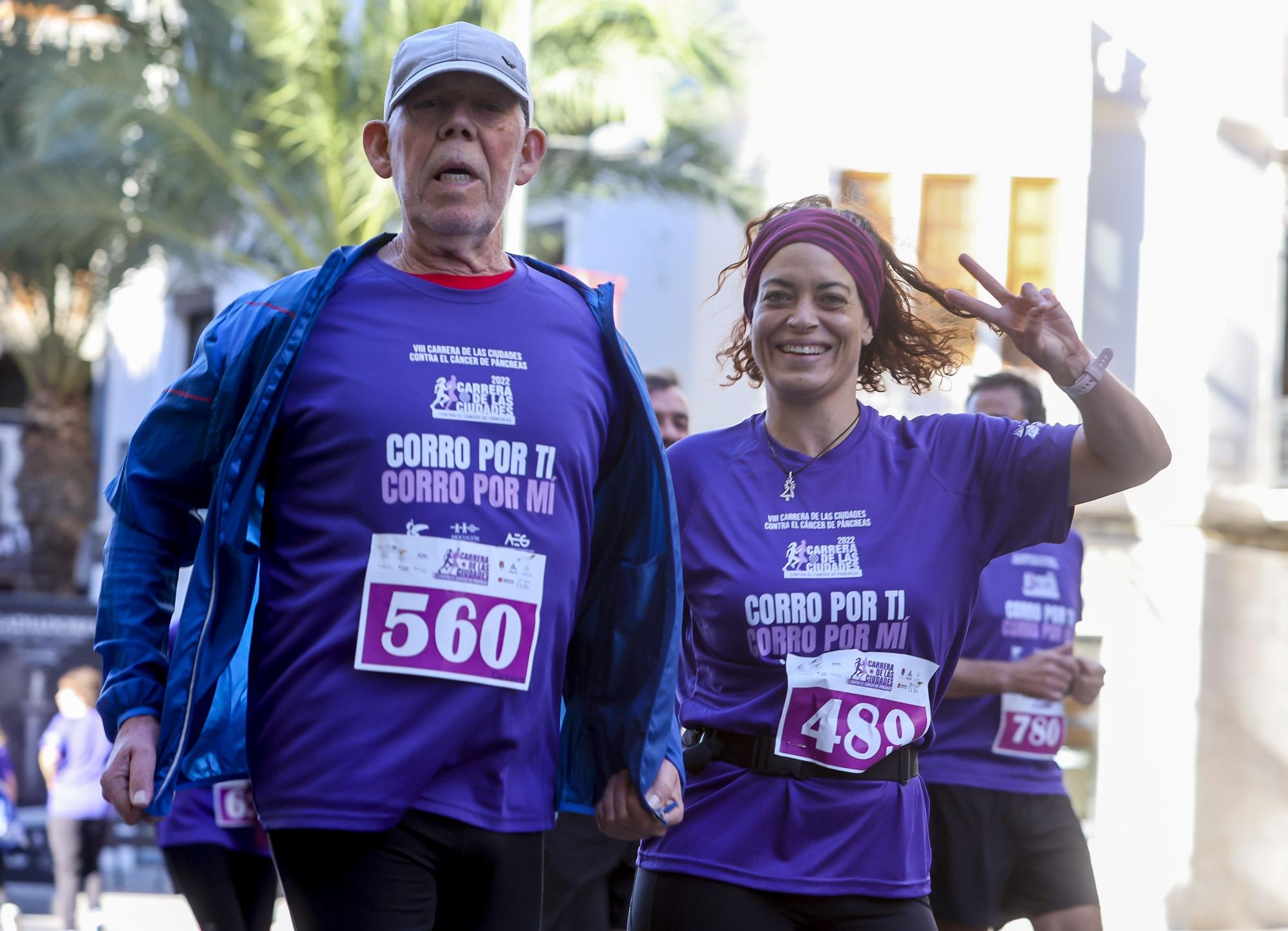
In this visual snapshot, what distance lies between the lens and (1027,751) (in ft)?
19.3

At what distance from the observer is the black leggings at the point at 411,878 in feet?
9.10

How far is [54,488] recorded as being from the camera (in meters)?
22.1

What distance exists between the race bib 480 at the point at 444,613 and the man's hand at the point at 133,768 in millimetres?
340

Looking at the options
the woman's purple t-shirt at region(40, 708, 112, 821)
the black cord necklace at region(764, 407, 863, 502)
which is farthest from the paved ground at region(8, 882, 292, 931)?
the black cord necklace at region(764, 407, 863, 502)

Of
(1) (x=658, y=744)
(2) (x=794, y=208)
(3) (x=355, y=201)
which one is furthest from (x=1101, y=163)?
(1) (x=658, y=744)

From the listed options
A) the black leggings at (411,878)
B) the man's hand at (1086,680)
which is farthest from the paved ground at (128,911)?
the black leggings at (411,878)

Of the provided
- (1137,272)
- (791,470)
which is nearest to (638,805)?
(791,470)

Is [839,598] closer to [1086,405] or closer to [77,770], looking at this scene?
[1086,405]

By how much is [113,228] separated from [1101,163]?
8046 mm

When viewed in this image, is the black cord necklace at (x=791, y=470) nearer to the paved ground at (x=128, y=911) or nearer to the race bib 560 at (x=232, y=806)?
the race bib 560 at (x=232, y=806)

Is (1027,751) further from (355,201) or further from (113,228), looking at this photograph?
(113,228)

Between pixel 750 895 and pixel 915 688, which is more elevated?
pixel 915 688

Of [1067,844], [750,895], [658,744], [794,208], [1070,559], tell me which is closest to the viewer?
[658,744]

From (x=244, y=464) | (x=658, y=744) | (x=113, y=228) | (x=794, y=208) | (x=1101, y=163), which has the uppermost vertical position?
(x=1101, y=163)
